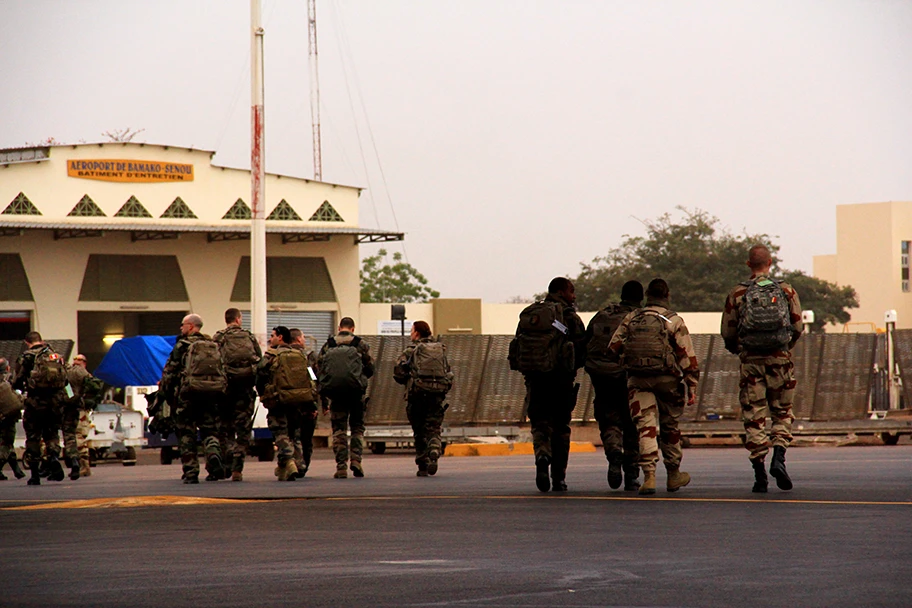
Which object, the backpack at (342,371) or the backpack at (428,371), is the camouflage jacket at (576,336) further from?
the backpack at (342,371)

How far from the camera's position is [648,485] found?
493 inches

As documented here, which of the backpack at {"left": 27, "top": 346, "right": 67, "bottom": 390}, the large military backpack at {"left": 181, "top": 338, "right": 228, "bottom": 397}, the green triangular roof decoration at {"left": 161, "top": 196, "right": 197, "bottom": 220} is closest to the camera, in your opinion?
the large military backpack at {"left": 181, "top": 338, "right": 228, "bottom": 397}

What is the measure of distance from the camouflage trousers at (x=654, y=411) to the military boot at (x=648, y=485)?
5 centimetres

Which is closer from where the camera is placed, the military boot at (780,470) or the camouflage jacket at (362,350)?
the military boot at (780,470)

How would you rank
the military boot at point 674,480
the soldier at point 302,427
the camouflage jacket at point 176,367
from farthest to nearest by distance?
the soldier at point 302,427, the camouflage jacket at point 176,367, the military boot at point 674,480

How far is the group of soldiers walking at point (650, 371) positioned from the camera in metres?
12.4

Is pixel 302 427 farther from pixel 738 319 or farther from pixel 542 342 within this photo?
pixel 738 319

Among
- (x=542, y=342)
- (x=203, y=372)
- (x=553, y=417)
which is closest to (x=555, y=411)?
(x=553, y=417)

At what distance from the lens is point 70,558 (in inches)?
335

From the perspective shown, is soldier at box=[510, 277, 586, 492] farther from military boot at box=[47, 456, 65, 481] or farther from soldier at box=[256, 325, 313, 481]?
military boot at box=[47, 456, 65, 481]

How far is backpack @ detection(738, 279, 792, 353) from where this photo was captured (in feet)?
40.1

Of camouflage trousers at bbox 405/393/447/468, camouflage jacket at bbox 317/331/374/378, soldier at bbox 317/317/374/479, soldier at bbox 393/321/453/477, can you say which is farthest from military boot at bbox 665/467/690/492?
camouflage jacket at bbox 317/331/374/378

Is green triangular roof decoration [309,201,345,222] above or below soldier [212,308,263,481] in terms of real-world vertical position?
above

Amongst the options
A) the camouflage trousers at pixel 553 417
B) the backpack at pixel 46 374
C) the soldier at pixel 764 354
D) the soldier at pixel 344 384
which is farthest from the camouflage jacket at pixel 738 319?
the backpack at pixel 46 374
